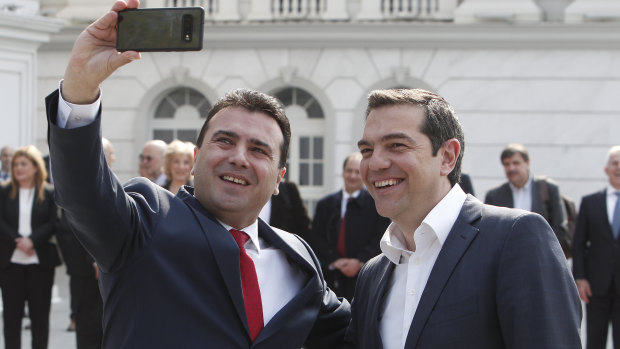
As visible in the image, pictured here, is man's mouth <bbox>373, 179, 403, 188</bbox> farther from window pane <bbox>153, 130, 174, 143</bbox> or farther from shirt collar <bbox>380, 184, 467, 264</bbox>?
window pane <bbox>153, 130, 174, 143</bbox>

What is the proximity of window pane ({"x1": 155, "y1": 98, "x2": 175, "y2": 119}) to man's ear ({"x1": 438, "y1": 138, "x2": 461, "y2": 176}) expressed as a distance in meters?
13.9

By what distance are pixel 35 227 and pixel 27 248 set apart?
1.03ft

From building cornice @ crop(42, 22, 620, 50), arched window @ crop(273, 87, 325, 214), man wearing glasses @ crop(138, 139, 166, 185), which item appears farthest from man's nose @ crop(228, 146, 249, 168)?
arched window @ crop(273, 87, 325, 214)

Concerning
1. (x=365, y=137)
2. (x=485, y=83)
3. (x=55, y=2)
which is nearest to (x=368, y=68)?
(x=485, y=83)

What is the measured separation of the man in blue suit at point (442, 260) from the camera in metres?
2.19

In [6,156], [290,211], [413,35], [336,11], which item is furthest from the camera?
[336,11]

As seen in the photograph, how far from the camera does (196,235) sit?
2402 millimetres

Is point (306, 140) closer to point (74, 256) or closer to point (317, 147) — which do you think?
point (317, 147)

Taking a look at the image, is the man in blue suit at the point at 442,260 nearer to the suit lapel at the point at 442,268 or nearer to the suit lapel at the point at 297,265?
the suit lapel at the point at 442,268

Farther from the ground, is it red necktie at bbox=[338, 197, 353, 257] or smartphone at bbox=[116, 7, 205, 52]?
smartphone at bbox=[116, 7, 205, 52]

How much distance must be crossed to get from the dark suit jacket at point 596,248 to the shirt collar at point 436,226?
4863mm

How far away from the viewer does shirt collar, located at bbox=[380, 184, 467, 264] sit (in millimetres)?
2500

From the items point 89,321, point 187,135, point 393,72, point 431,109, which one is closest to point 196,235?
point 431,109

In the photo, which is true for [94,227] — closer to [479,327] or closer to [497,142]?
[479,327]
